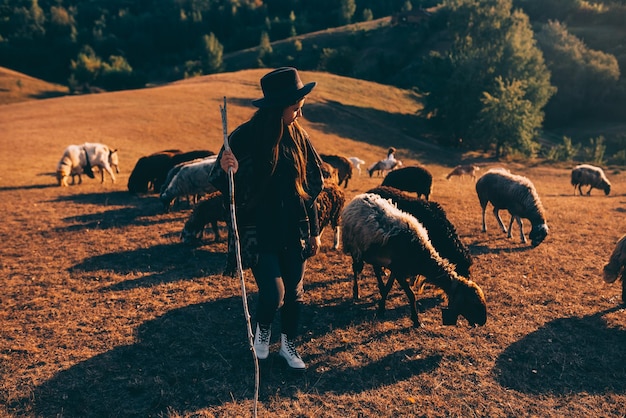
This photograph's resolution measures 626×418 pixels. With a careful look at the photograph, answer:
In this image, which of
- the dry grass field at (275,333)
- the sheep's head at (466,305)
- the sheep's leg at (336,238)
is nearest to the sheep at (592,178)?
the dry grass field at (275,333)

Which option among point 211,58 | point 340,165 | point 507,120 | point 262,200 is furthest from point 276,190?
point 211,58

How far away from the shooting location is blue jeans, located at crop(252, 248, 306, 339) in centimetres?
438

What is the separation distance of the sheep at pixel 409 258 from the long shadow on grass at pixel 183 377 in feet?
3.20

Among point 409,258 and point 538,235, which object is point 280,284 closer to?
point 409,258

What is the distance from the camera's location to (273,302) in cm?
442

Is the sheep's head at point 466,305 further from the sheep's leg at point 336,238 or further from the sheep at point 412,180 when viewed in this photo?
the sheep at point 412,180

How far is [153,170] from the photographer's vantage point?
14.8m

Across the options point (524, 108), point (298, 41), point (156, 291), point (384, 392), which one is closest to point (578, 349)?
point (384, 392)

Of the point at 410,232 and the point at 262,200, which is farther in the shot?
the point at 410,232

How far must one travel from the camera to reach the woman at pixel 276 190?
411cm

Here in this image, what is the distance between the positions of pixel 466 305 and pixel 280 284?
324cm

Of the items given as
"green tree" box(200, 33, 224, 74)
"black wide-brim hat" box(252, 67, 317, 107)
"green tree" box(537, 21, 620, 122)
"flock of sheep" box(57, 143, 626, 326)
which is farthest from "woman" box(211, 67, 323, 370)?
"green tree" box(200, 33, 224, 74)

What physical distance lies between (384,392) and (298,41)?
87254 millimetres

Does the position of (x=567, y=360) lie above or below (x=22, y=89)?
below
